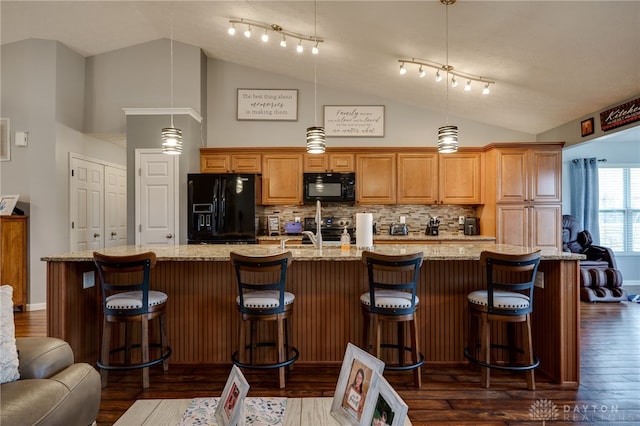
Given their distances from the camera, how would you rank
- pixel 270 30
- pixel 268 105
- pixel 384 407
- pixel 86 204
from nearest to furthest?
pixel 384 407, pixel 270 30, pixel 86 204, pixel 268 105

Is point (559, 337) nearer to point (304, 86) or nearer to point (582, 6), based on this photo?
point (582, 6)

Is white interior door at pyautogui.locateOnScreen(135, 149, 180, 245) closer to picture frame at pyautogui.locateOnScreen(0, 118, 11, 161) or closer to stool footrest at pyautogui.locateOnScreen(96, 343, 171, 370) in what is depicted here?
picture frame at pyautogui.locateOnScreen(0, 118, 11, 161)

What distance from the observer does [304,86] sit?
18.0 ft

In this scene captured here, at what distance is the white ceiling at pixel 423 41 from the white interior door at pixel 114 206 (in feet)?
6.23

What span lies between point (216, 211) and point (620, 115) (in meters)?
4.80

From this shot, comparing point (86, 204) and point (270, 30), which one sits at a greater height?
point (270, 30)

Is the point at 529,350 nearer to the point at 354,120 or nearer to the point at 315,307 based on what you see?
the point at 315,307

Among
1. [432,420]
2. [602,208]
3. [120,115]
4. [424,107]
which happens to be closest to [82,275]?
[432,420]

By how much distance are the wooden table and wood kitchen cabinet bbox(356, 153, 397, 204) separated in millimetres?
3996

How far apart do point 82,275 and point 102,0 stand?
138 inches

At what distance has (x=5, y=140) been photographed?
4691 millimetres

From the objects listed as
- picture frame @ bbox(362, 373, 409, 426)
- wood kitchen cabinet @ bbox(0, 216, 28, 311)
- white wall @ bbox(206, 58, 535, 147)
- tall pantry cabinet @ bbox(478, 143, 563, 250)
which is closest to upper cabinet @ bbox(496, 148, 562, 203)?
tall pantry cabinet @ bbox(478, 143, 563, 250)

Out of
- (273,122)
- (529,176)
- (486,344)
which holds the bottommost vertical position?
(486,344)

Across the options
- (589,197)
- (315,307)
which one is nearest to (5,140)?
(315,307)
